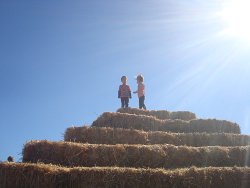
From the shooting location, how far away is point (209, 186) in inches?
521

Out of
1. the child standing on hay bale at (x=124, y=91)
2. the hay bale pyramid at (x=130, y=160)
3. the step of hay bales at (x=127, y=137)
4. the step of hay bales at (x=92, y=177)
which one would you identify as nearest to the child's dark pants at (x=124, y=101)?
the child standing on hay bale at (x=124, y=91)

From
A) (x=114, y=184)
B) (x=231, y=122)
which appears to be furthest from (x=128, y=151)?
(x=231, y=122)

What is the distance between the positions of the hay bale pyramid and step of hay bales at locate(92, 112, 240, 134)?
39mm

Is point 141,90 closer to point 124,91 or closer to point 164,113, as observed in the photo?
point 124,91

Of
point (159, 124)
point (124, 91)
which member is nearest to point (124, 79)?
point (124, 91)

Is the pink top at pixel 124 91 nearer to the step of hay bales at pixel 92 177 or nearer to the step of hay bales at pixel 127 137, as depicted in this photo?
the step of hay bales at pixel 127 137

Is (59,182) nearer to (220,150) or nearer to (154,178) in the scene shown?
(154,178)

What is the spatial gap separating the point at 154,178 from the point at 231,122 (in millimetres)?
9085

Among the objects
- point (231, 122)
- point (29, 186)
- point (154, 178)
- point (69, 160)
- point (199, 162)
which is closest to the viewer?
point (29, 186)

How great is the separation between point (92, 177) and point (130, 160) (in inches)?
99.3

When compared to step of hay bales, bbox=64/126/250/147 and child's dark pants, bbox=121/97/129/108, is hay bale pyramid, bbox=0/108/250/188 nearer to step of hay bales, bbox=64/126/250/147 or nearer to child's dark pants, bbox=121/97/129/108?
step of hay bales, bbox=64/126/250/147

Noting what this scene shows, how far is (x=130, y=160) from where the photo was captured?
14227 millimetres

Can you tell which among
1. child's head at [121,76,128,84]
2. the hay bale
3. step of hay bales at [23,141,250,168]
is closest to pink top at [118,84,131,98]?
child's head at [121,76,128,84]

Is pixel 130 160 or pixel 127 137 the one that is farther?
pixel 127 137
